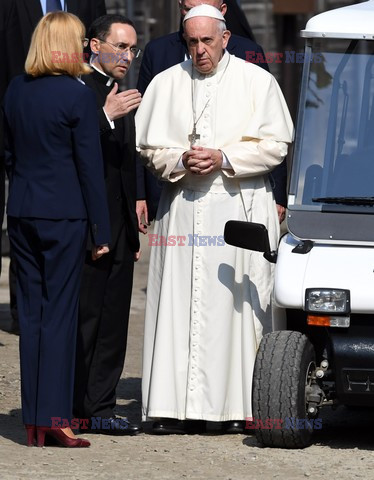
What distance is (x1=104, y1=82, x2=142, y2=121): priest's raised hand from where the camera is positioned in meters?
Result: 8.45

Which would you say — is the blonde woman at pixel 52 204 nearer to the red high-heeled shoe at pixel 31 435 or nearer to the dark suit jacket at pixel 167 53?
the red high-heeled shoe at pixel 31 435

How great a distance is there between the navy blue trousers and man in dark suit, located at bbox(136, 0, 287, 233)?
1040 mm

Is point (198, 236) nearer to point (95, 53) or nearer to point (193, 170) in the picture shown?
point (193, 170)

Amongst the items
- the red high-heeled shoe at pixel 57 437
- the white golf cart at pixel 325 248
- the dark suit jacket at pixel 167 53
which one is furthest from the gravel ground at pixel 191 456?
the dark suit jacket at pixel 167 53

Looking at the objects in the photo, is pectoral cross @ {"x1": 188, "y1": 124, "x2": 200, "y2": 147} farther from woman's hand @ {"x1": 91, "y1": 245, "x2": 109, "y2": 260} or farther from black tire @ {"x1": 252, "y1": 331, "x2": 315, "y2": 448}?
black tire @ {"x1": 252, "y1": 331, "x2": 315, "y2": 448}

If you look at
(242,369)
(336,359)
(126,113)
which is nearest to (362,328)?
(336,359)

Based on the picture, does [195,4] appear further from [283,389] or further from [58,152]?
[283,389]

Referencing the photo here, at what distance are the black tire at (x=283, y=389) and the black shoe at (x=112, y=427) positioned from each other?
880 mm

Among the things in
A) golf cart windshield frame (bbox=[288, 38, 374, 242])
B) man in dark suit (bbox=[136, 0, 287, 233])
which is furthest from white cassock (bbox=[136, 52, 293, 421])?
golf cart windshield frame (bbox=[288, 38, 374, 242])

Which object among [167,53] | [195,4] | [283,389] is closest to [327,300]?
[283,389]

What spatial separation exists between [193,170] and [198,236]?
1.29ft

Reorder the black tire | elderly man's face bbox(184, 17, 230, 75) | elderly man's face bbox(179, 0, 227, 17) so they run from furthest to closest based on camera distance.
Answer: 1. elderly man's face bbox(179, 0, 227, 17)
2. elderly man's face bbox(184, 17, 230, 75)
3. the black tire

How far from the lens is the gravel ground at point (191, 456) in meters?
7.52

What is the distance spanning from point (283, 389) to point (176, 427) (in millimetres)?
1054
